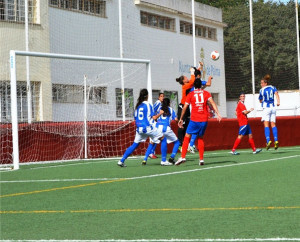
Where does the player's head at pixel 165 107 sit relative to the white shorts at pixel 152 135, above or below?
above

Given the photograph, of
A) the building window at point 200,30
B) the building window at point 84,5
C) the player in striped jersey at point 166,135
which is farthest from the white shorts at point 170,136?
the building window at point 200,30

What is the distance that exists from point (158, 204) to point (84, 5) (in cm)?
2872

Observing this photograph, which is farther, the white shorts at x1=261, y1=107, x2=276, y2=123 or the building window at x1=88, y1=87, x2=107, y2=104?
the building window at x1=88, y1=87, x2=107, y2=104

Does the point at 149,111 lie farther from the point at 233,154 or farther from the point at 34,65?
the point at 34,65

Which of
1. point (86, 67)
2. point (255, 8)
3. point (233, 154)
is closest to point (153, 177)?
point (233, 154)

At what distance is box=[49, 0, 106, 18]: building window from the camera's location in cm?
3481

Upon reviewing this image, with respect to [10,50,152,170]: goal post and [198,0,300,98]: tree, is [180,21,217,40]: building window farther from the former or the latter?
[10,50,152,170]: goal post

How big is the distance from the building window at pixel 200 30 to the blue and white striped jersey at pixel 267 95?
1111 inches

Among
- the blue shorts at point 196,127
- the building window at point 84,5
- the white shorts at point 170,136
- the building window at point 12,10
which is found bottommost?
the white shorts at point 170,136

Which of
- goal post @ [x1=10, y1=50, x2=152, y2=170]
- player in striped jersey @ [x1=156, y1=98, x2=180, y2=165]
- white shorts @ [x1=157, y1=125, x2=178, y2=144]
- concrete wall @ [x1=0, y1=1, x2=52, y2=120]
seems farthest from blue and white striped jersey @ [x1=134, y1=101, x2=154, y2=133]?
concrete wall @ [x1=0, y1=1, x2=52, y2=120]

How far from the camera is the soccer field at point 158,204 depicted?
6.74 metres

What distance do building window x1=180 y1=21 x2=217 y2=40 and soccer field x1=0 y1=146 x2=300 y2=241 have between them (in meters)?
34.5

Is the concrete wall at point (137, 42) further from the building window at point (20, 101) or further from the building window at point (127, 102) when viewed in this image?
the building window at point (20, 101)

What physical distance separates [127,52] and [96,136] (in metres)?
16.9
